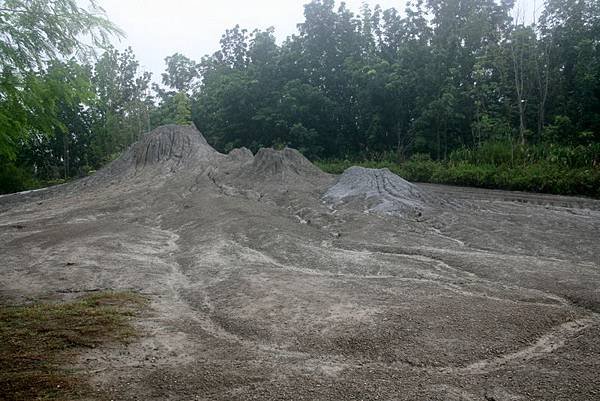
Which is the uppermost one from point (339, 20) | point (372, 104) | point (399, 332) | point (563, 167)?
point (339, 20)

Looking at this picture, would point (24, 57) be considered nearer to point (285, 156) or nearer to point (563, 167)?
point (285, 156)

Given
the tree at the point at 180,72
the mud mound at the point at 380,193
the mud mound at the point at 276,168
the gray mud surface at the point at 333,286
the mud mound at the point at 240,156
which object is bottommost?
the gray mud surface at the point at 333,286

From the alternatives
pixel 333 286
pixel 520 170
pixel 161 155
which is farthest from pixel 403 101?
pixel 333 286

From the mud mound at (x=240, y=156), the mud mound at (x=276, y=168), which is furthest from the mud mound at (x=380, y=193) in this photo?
the mud mound at (x=240, y=156)

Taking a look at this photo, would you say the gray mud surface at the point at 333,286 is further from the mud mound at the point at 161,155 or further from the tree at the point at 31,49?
the mud mound at the point at 161,155

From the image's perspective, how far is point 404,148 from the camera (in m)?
25.2

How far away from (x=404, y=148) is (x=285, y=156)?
12.2m

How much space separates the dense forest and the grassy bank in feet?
0.16

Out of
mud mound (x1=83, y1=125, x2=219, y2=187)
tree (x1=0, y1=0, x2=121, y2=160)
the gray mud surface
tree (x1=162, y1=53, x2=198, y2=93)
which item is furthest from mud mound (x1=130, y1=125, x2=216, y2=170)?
tree (x1=162, y1=53, x2=198, y2=93)

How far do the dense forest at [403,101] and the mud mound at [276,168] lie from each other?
4.39 meters

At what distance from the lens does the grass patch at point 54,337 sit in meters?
3.01

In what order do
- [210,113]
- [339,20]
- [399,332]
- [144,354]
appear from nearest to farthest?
[144,354], [399,332], [339,20], [210,113]

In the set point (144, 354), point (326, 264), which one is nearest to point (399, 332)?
point (144, 354)

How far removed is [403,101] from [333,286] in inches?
860
